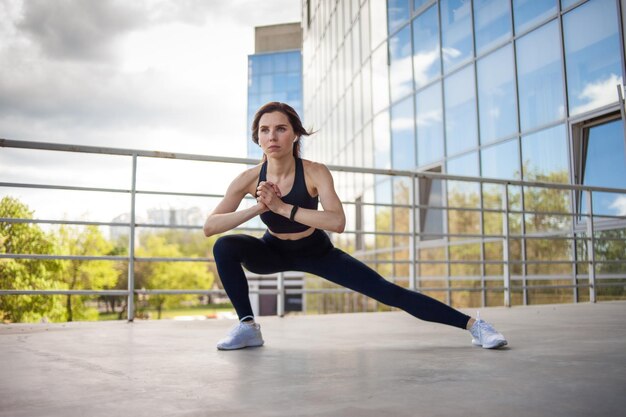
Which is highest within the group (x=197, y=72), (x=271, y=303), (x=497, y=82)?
(x=197, y=72)

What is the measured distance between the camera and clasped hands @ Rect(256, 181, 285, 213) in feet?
7.27

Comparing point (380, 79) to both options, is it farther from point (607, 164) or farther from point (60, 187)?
point (60, 187)

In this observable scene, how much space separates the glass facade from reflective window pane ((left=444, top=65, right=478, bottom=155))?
38638 millimetres

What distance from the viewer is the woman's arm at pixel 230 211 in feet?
7.84

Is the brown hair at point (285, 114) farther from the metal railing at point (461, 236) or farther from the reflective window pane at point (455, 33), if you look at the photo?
the reflective window pane at point (455, 33)

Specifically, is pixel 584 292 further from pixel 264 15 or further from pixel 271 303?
pixel 264 15

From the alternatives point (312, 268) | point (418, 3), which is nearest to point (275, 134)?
point (312, 268)

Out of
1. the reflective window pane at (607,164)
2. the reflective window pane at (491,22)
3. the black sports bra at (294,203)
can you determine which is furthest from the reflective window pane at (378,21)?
the black sports bra at (294,203)

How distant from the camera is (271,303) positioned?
1789 inches

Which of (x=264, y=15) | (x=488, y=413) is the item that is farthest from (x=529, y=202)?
(x=264, y=15)

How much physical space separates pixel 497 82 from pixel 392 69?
3.33 meters

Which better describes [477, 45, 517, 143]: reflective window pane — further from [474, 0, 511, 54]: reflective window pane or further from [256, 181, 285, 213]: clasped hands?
[256, 181, 285, 213]: clasped hands

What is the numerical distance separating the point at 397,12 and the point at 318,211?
9.99m

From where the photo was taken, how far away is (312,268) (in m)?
2.52
